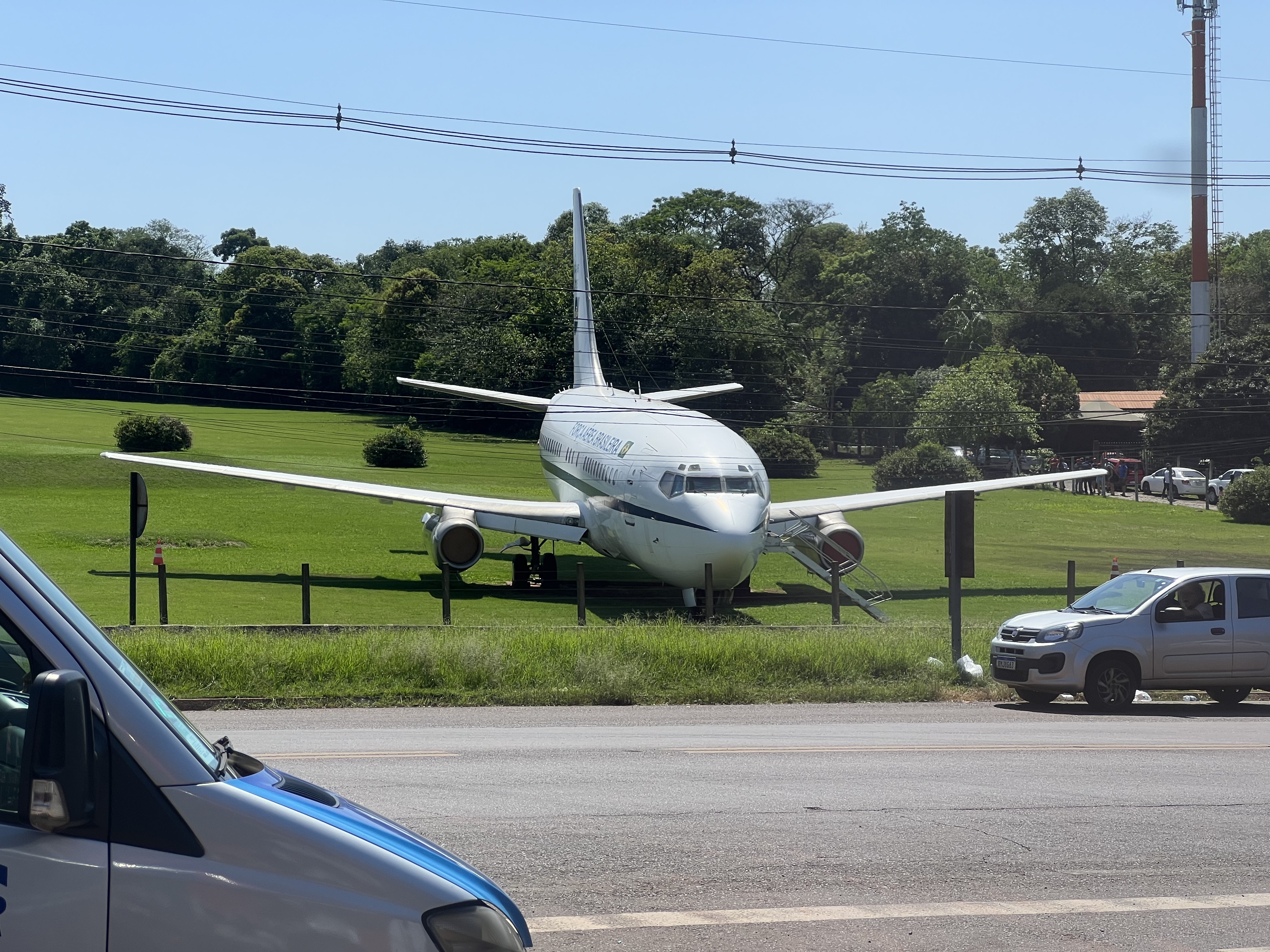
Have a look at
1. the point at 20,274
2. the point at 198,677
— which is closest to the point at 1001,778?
the point at 198,677

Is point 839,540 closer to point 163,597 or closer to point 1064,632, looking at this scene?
point 1064,632

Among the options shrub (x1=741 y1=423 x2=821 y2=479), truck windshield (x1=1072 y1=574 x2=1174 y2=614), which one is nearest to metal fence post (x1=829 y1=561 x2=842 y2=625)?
truck windshield (x1=1072 y1=574 x2=1174 y2=614)

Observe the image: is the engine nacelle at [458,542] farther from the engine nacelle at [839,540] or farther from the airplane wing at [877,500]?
the engine nacelle at [839,540]

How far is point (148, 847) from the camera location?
10.5 feet

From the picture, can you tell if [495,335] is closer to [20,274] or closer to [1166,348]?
[20,274]

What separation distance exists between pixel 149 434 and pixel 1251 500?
46412 millimetres

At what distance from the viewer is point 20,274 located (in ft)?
277

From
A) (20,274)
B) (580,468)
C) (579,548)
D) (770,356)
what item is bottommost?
(579,548)

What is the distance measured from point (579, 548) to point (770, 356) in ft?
130

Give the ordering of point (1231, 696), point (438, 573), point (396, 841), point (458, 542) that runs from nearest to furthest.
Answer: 1. point (396, 841)
2. point (1231, 696)
3. point (458, 542)
4. point (438, 573)

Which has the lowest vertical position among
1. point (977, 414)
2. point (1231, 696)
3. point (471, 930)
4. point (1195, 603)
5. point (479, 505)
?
point (1231, 696)

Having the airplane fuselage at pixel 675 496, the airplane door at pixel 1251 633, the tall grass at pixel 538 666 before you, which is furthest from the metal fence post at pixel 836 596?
the airplane door at pixel 1251 633

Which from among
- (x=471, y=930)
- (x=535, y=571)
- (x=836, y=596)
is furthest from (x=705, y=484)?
(x=471, y=930)

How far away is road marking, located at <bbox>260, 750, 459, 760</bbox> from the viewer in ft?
36.5
